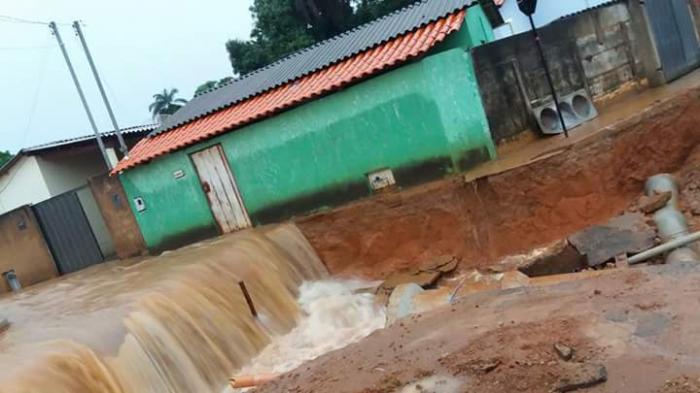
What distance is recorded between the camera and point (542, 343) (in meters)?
4.46

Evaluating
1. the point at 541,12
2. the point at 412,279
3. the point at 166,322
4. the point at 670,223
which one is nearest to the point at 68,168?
the point at 166,322

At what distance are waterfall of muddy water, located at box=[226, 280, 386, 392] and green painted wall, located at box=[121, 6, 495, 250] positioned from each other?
2.10 m

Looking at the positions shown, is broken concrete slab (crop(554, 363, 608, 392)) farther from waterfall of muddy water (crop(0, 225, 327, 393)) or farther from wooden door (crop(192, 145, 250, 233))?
wooden door (crop(192, 145, 250, 233))

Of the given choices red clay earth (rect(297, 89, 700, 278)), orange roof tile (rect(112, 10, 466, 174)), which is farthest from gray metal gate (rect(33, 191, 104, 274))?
red clay earth (rect(297, 89, 700, 278))

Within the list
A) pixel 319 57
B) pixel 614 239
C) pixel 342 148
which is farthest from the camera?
pixel 319 57

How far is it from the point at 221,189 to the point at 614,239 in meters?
7.74

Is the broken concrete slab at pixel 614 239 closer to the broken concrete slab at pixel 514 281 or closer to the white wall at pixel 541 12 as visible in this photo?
the broken concrete slab at pixel 514 281

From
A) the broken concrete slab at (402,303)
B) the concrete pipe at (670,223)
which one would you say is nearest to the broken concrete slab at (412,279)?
the broken concrete slab at (402,303)

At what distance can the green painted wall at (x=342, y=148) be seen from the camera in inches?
372

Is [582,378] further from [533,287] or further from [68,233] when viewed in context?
[68,233]

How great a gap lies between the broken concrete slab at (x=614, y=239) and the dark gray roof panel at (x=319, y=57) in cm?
493

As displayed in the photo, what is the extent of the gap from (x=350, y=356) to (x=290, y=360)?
1.89 metres

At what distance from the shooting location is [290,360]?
24.0ft

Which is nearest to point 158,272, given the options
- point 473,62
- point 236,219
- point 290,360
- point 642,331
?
point 236,219
